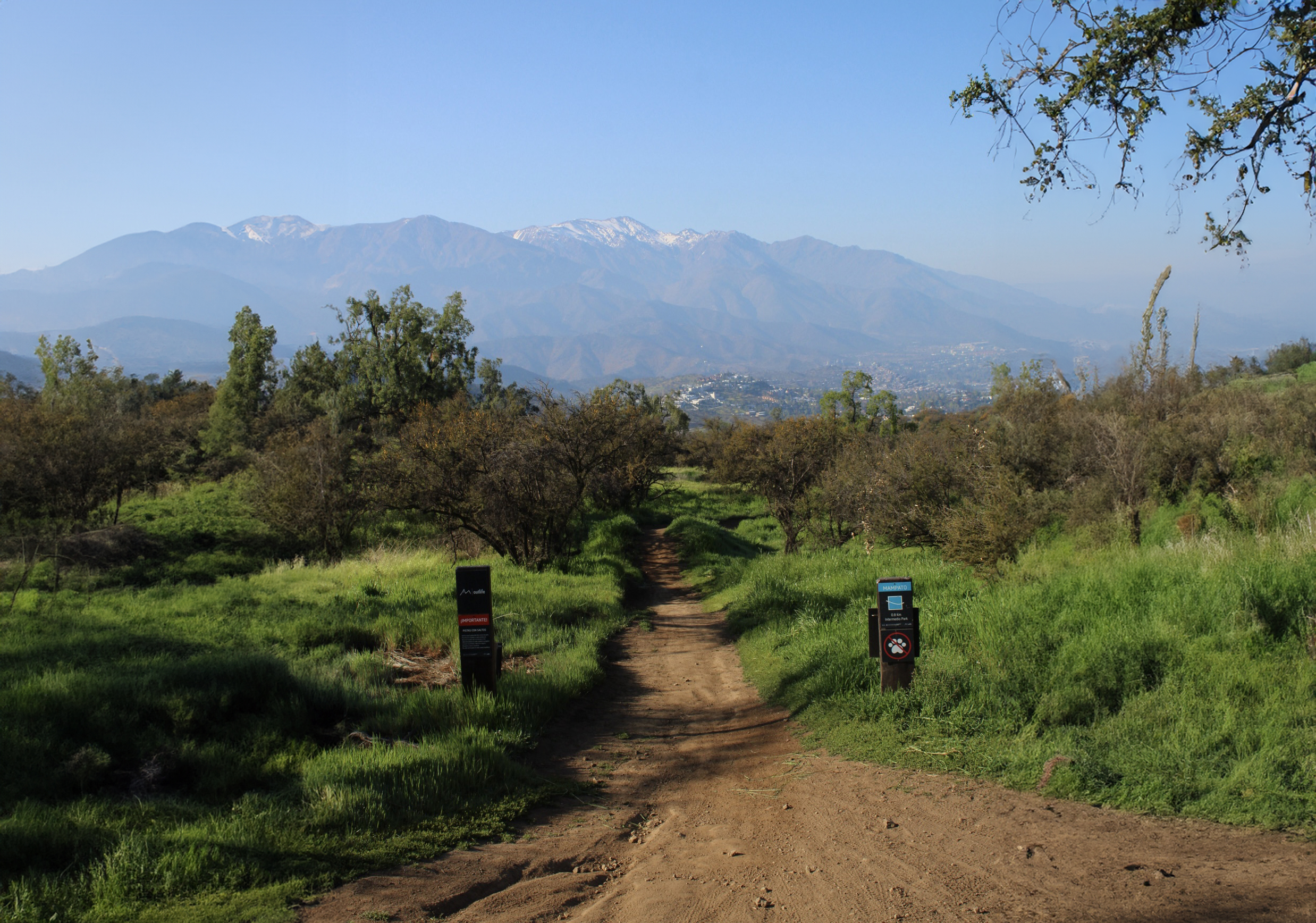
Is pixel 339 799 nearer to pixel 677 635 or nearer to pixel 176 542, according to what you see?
pixel 677 635

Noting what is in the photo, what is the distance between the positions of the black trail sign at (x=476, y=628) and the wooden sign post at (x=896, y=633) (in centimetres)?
391

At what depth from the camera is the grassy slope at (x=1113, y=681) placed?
5.40m

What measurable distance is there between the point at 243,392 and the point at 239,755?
151 feet

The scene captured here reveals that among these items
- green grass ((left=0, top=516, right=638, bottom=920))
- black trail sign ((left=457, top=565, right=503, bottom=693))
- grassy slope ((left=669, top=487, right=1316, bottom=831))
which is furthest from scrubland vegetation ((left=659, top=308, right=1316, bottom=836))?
black trail sign ((left=457, top=565, right=503, bottom=693))

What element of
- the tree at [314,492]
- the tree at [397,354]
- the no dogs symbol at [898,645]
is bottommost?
the no dogs symbol at [898,645]

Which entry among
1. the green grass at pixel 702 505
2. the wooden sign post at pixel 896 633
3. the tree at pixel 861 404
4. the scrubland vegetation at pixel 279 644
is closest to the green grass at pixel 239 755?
the scrubland vegetation at pixel 279 644

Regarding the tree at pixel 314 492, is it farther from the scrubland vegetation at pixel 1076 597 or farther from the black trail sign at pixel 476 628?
the black trail sign at pixel 476 628

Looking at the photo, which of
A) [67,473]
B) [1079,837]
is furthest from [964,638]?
[67,473]

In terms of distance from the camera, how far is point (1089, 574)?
9477mm

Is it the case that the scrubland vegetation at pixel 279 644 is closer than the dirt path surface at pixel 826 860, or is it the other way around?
the dirt path surface at pixel 826 860

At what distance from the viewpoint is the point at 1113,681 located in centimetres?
691

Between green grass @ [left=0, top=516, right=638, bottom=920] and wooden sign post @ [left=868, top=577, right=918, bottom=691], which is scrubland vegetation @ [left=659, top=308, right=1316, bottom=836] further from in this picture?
green grass @ [left=0, top=516, right=638, bottom=920]

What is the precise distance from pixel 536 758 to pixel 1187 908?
16.8ft

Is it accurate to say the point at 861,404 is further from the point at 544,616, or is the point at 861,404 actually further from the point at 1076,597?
the point at 1076,597
